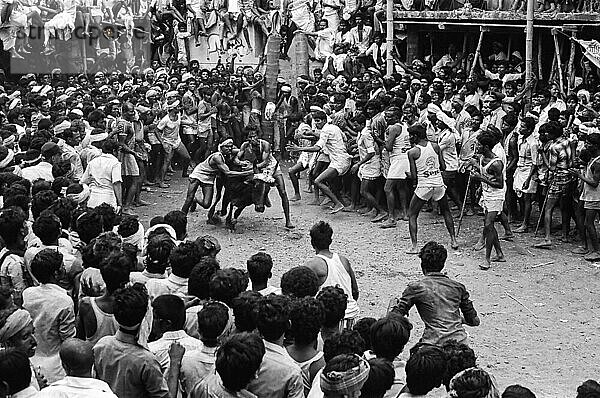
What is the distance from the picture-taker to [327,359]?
4.72m

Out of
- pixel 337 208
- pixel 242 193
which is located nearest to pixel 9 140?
pixel 242 193

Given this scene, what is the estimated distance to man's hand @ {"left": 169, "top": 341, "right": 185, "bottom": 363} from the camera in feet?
16.3

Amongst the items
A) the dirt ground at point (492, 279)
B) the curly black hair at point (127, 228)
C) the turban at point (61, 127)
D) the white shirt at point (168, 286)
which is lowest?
the dirt ground at point (492, 279)

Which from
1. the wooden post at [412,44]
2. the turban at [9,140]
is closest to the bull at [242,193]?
the turban at [9,140]

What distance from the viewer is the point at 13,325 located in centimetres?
500

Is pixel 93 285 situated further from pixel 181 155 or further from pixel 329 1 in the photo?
pixel 329 1

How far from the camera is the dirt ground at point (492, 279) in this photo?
793cm

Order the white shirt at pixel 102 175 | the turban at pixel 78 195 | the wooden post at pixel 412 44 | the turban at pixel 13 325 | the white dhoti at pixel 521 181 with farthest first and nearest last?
the wooden post at pixel 412 44 → the white dhoti at pixel 521 181 → the white shirt at pixel 102 175 → the turban at pixel 78 195 → the turban at pixel 13 325

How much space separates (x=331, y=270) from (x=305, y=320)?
2009 millimetres

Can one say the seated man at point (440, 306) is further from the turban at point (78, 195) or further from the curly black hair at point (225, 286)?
the turban at point (78, 195)

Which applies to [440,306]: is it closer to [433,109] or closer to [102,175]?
[102,175]

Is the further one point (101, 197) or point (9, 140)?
point (9, 140)

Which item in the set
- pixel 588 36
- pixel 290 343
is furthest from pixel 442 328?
pixel 588 36

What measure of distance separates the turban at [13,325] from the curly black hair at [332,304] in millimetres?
1812
